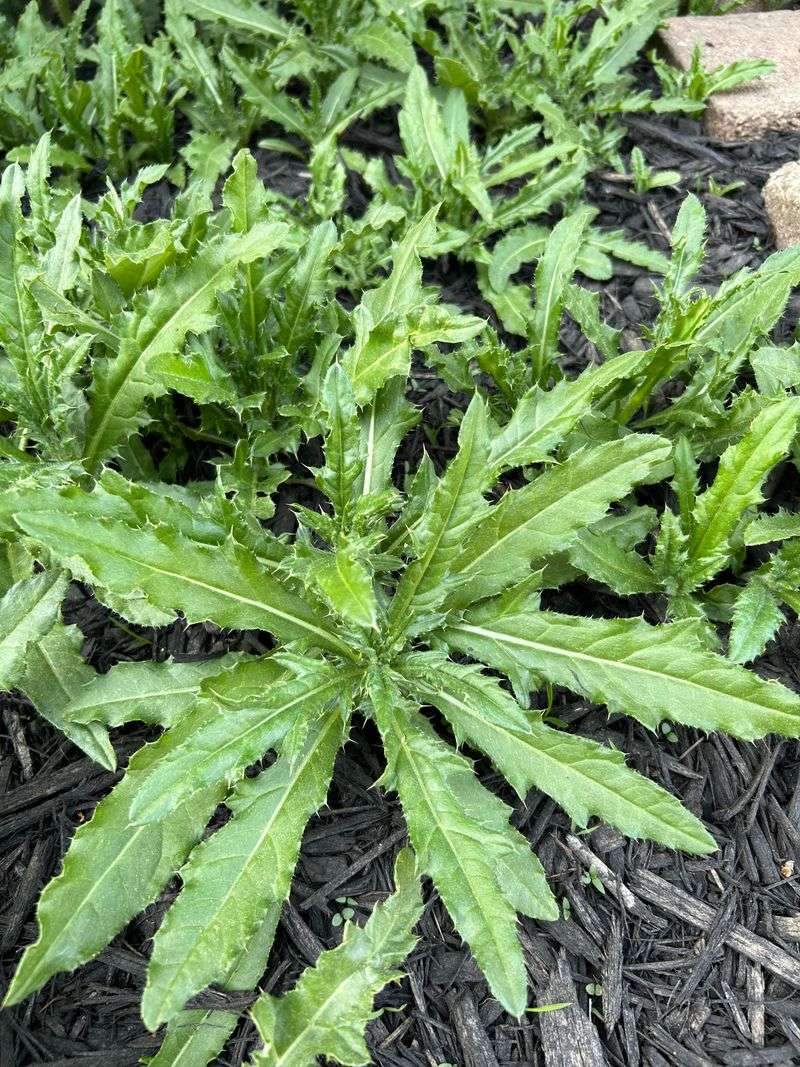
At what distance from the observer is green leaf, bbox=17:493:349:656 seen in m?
1.89

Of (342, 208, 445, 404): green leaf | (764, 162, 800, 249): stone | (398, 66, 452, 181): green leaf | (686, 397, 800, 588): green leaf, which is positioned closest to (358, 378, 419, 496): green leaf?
(342, 208, 445, 404): green leaf

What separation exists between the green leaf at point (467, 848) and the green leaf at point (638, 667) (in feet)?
0.94

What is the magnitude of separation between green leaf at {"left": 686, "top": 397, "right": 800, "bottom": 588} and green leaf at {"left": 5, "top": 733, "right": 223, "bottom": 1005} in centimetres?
133

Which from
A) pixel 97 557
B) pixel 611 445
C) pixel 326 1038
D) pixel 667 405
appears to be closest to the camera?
pixel 326 1038

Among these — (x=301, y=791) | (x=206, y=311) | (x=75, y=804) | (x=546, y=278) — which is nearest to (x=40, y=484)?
(x=206, y=311)

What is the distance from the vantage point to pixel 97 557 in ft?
6.23

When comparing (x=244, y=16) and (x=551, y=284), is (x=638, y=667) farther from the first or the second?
(x=244, y=16)

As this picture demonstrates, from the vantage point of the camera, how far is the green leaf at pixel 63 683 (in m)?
2.08

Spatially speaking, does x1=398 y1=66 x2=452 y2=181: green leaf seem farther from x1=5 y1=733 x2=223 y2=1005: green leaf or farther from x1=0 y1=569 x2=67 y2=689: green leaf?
x1=5 y1=733 x2=223 y2=1005: green leaf

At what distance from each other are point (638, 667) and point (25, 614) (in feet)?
4.76

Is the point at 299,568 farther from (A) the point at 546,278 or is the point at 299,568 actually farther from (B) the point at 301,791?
(A) the point at 546,278

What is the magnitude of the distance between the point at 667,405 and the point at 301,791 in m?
1.70

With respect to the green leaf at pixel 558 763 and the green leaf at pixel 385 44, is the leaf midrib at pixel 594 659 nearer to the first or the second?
the green leaf at pixel 558 763

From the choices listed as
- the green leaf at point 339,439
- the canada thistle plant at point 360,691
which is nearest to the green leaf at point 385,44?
the canada thistle plant at point 360,691
